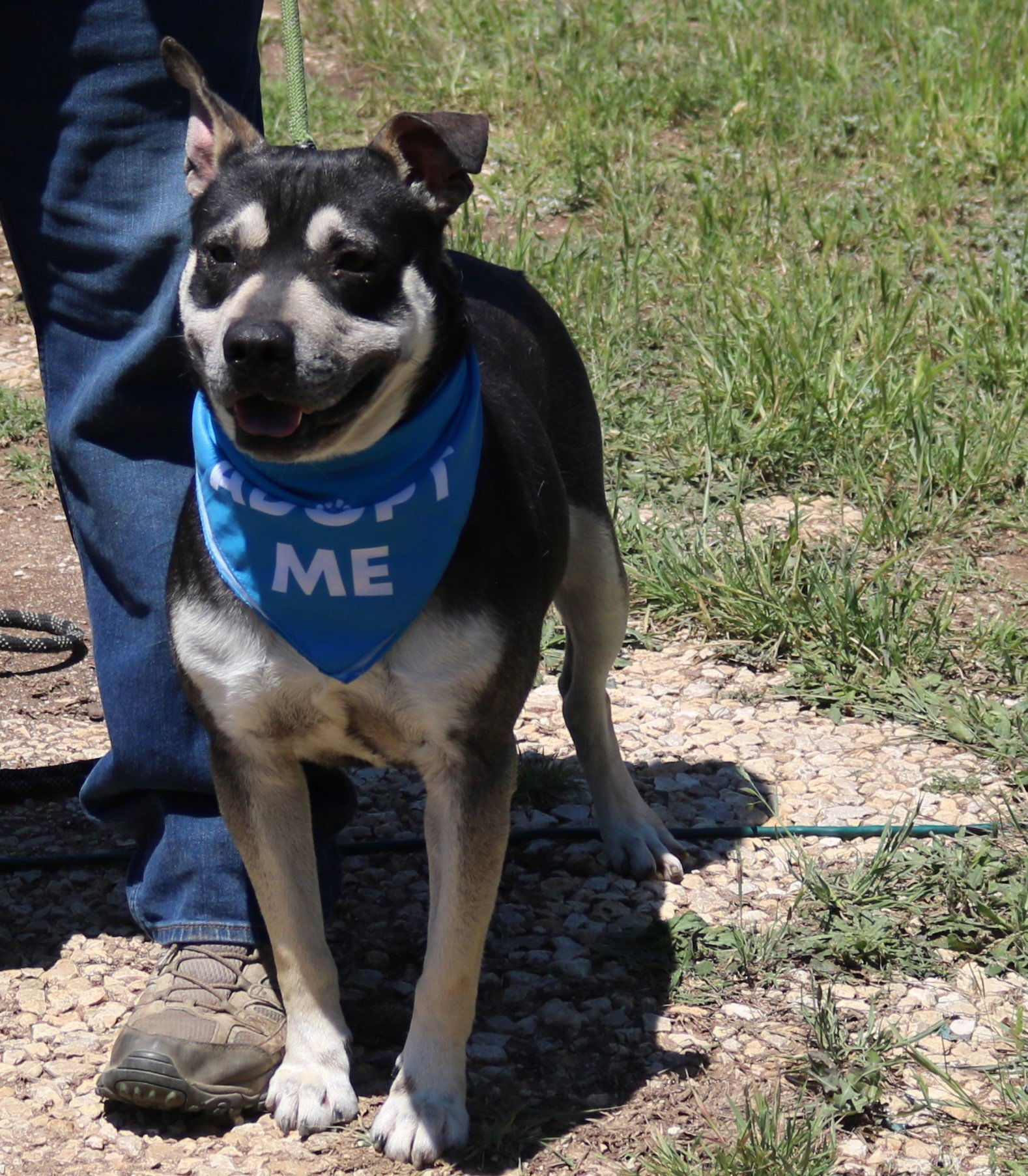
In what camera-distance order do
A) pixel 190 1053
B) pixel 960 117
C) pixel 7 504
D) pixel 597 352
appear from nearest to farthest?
1. pixel 190 1053
2. pixel 7 504
3. pixel 597 352
4. pixel 960 117

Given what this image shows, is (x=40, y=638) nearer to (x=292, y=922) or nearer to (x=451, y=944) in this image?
(x=292, y=922)

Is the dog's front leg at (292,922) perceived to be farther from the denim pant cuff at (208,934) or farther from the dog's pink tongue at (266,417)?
the dog's pink tongue at (266,417)

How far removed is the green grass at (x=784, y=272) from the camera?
4.51 metres

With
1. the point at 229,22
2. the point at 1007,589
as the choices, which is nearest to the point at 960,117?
the point at 1007,589

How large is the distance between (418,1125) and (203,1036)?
1.51ft

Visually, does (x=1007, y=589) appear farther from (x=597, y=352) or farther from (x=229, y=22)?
(x=229, y=22)

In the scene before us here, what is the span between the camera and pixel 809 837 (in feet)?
12.0

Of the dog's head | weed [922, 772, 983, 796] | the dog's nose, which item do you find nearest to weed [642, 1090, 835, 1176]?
weed [922, 772, 983, 796]

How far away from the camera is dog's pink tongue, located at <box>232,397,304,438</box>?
8.12ft

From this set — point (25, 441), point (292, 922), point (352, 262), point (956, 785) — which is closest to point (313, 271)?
point (352, 262)

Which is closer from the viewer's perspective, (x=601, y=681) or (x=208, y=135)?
(x=208, y=135)

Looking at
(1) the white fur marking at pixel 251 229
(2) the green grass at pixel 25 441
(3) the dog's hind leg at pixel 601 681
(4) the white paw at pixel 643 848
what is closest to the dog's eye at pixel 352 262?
(1) the white fur marking at pixel 251 229

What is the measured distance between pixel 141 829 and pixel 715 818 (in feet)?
4.91

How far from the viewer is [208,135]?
8.98 feet
